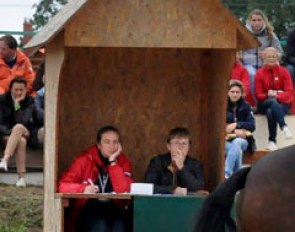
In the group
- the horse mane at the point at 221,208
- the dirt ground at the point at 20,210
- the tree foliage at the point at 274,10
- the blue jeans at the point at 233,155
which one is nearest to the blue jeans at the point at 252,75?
the blue jeans at the point at 233,155

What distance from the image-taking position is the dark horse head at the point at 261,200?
249 inches

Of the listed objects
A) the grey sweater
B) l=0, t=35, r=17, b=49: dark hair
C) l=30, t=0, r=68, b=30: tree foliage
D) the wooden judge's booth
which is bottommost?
the wooden judge's booth

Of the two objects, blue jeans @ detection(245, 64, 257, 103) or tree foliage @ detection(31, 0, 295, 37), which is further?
tree foliage @ detection(31, 0, 295, 37)

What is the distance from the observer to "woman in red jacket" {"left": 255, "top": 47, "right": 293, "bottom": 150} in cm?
1255

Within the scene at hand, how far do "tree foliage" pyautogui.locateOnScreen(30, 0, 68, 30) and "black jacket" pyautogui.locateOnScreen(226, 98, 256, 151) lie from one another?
44.1 ft

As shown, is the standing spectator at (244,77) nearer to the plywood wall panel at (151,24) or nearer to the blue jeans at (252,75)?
the blue jeans at (252,75)

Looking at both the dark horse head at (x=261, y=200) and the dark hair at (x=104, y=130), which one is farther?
the dark hair at (x=104, y=130)

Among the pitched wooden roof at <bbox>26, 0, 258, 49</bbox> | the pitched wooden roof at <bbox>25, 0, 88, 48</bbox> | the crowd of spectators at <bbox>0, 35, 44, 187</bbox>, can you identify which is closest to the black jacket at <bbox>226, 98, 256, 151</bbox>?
the crowd of spectators at <bbox>0, 35, 44, 187</bbox>

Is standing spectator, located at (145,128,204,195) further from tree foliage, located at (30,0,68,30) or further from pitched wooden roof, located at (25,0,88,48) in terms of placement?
tree foliage, located at (30,0,68,30)

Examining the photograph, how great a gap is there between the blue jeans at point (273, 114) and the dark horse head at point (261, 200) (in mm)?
5797

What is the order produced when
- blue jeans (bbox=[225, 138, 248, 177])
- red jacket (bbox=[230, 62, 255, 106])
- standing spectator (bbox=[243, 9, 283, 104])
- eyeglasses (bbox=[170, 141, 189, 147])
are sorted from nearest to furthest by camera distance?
eyeglasses (bbox=[170, 141, 189, 147]), blue jeans (bbox=[225, 138, 248, 177]), red jacket (bbox=[230, 62, 255, 106]), standing spectator (bbox=[243, 9, 283, 104])

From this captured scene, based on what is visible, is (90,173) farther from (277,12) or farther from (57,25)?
(277,12)

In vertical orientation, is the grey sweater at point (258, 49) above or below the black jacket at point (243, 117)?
above

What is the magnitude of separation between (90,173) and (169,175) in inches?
27.6
